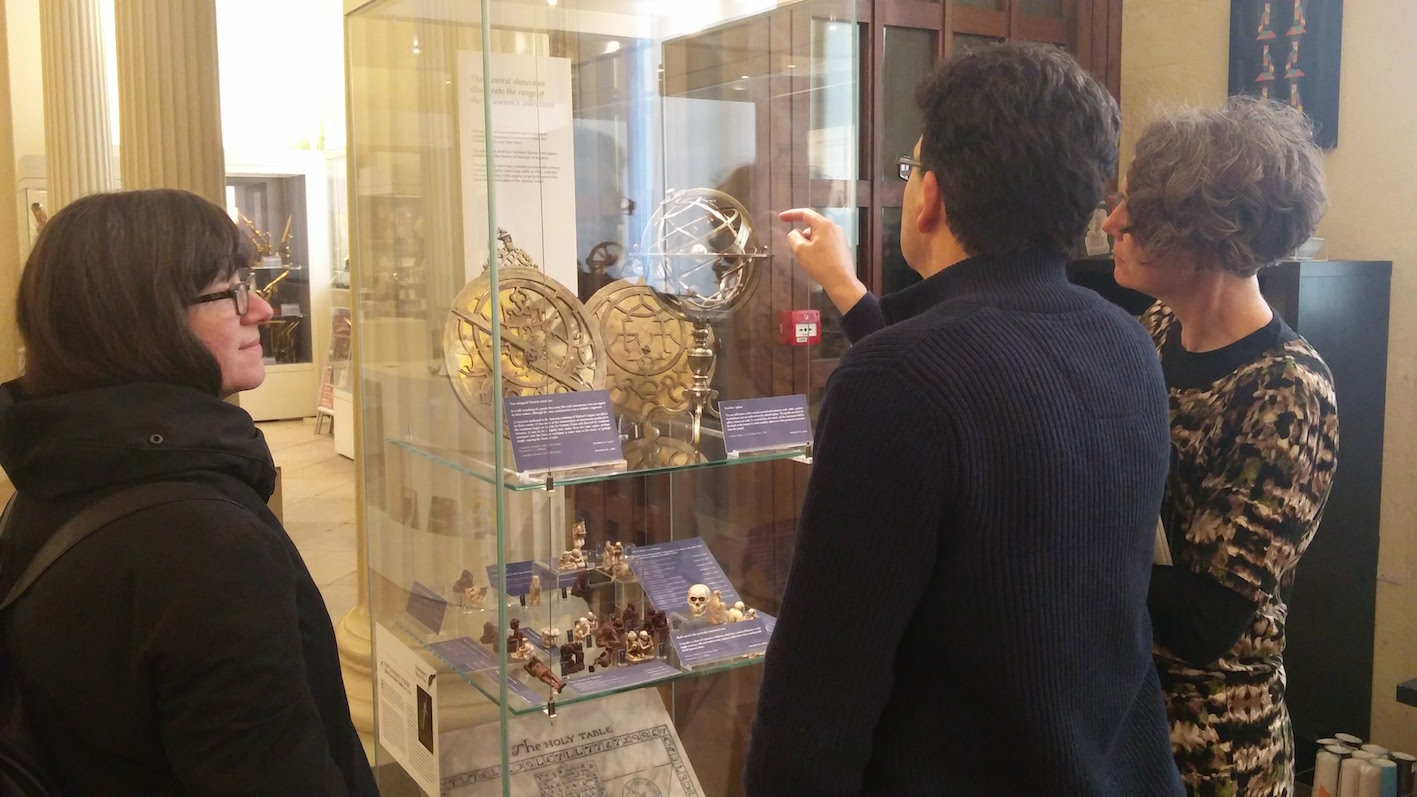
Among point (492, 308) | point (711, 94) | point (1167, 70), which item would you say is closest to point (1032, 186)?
point (492, 308)

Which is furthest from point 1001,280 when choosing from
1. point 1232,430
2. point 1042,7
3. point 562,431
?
point 1042,7

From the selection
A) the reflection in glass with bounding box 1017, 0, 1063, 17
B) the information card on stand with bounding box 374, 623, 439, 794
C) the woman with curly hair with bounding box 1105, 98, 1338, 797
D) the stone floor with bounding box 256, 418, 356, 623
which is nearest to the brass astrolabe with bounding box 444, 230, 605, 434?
the information card on stand with bounding box 374, 623, 439, 794

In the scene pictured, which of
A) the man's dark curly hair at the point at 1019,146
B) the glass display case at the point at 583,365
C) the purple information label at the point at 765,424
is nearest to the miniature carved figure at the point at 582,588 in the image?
the glass display case at the point at 583,365

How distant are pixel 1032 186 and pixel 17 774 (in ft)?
3.93

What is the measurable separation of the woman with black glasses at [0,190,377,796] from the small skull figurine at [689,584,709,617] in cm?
77

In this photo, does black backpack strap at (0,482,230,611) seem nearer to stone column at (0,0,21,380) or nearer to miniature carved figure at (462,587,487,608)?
miniature carved figure at (462,587,487,608)

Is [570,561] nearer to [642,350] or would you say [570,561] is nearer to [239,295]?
[642,350]

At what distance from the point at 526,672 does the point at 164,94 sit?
2936mm

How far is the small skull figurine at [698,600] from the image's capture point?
2.04m

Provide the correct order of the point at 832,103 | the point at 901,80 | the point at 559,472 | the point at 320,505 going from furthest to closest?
the point at 320,505
the point at 901,80
the point at 832,103
the point at 559,472

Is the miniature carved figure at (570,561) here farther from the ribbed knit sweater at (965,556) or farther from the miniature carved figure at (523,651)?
the ribbed knit sweater at (965,556)

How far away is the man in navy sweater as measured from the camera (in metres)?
1.06

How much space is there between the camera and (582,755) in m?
2.08

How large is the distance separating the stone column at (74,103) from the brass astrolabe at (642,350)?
4690mm
